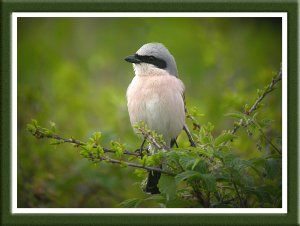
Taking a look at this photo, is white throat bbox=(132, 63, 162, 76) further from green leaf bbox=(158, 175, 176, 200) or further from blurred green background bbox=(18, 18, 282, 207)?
green leaf bbox=(158, 175, 176, 200)

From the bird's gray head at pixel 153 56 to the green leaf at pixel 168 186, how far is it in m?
1.21

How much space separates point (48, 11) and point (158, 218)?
164 cm

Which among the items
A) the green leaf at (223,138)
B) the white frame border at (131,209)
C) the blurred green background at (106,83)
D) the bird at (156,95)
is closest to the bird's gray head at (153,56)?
the bird at (156,95)

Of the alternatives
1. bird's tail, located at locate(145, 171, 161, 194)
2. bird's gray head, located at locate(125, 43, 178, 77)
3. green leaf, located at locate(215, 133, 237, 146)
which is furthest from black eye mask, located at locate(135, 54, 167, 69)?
green leaf, located at locate(215, 133, 237, 146)

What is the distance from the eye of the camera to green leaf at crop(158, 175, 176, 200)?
3012mm

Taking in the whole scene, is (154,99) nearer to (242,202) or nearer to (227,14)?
(227,14)

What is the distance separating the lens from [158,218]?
359cm

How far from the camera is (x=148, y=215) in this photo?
3.61m

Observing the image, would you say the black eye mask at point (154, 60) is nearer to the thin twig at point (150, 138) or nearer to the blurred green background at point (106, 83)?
the blurred green background at point (106, 83)

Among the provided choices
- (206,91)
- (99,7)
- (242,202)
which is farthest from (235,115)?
(206,91)

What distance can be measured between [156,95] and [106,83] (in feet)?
8.83

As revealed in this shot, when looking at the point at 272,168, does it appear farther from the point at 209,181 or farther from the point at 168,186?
the point at 168,186

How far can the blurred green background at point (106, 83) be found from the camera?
4.58 m

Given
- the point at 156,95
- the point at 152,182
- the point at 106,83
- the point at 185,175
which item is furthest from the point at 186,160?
the point at 106,83
